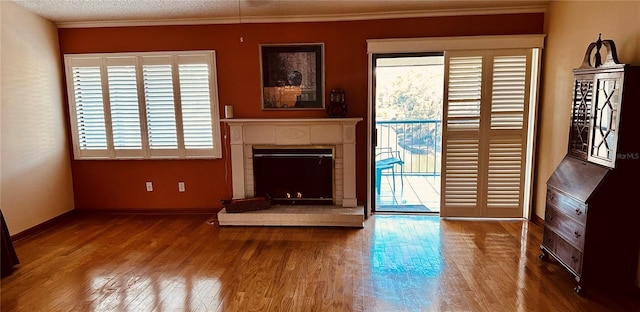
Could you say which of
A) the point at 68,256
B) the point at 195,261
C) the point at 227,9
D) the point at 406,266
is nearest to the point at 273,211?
the point at 195,261

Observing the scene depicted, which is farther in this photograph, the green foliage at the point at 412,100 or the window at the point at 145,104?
the green foliage at the point at 412,100

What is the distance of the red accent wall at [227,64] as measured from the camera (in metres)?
4.00

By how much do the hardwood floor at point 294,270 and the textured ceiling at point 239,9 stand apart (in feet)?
7.68

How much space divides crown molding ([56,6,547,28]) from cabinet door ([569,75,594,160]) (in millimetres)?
1351

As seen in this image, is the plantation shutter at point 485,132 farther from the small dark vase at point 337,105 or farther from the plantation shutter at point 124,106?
the plantation shutter at point 124,106

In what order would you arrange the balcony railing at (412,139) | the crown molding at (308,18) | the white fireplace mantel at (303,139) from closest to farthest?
the crown molding at (308,18) < the white fireplace mantel at (303,139) < the balcony railing at (412,139)

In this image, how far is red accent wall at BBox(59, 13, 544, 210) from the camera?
158 inches

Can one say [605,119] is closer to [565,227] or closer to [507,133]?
[565,227]

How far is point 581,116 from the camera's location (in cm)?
281

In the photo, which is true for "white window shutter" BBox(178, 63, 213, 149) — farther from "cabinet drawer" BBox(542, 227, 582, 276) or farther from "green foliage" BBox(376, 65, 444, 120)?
"cabinet drawer" BBox(542, 227, 582, 276)

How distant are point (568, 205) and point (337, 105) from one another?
2.38m

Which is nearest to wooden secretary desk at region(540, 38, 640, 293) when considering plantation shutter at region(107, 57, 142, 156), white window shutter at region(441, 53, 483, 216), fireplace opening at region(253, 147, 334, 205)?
white window shutter at region(441, 53, 483, 216)

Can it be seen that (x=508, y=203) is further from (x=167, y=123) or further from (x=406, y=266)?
(x=167, y=123)
